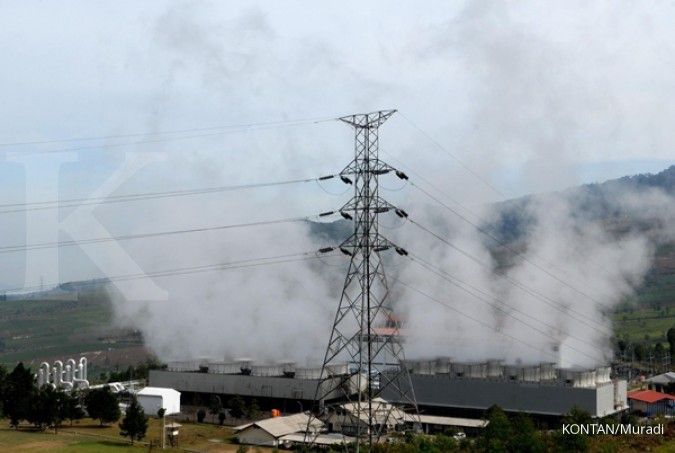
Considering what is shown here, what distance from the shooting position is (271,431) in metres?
30.6

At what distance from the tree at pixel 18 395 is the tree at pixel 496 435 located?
17.3 meters

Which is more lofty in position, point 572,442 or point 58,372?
point 58,372

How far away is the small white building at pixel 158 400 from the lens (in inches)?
1449

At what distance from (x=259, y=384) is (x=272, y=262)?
65.9ft

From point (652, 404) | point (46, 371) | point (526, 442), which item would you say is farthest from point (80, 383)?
point (652, 404)

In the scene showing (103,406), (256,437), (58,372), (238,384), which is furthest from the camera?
(58,372)

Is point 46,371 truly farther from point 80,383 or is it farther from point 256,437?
point 256,437

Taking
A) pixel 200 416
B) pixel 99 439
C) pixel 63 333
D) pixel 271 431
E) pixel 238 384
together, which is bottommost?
pixel 200 416

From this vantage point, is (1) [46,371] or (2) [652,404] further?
(1) [46,371]

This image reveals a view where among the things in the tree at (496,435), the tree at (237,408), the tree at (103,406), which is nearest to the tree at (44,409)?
the tree at (103,406)

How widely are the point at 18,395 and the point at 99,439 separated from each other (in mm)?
4822

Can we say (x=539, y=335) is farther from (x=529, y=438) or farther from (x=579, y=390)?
(x=529, y=438)

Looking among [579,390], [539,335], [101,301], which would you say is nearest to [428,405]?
[579,390]

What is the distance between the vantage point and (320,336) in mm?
49625
